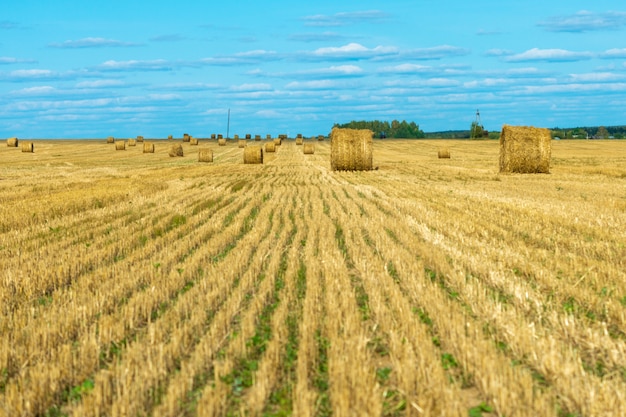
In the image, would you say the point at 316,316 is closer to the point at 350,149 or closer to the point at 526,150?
the point at 526,150

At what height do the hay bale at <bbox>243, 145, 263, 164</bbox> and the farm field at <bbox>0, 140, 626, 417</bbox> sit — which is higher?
the hay bale at <bbox>243, 145, 263, 164</bbox>

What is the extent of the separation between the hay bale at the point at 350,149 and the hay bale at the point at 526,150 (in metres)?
6.06

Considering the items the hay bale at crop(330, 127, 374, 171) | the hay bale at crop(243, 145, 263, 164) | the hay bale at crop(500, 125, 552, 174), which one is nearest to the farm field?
the hay bale at crop(500, 125, 552, 174)

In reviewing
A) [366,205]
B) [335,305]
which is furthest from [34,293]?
[366,205]

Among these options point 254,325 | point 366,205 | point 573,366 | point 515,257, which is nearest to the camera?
point 573,366

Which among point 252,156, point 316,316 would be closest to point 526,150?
point 252,156

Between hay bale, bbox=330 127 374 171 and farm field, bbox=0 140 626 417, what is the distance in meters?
17.7

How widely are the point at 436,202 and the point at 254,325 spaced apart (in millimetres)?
10815

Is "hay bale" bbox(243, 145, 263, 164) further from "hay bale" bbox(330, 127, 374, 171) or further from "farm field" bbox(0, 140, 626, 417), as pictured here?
"farm field" bbox(0, 140, 626, 417)

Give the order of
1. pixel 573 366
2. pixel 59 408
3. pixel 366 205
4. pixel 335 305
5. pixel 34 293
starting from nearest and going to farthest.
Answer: pixel 59 408, pixel 573 366, pixel 335 305, pixel 34 293, pixel 366 205

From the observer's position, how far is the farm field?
13.7 ft

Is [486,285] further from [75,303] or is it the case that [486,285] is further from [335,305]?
[75,303]

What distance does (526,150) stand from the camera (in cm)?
2773

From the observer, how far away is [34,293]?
7.09m
